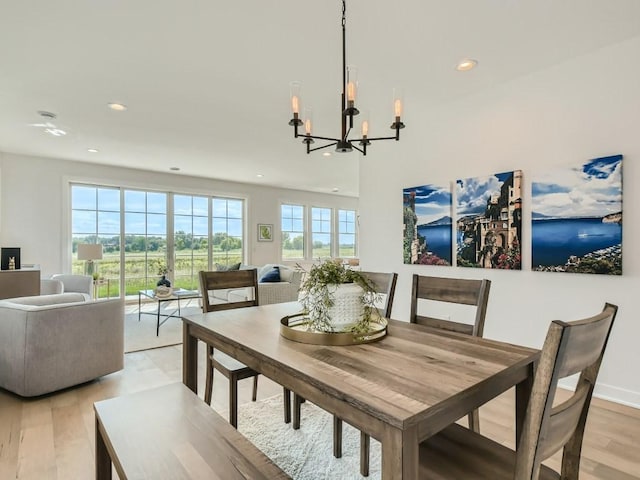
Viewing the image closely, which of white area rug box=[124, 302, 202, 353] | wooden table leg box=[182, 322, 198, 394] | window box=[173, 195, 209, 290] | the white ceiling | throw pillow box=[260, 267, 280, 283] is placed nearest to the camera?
wooden table leg box=[182, 322, 198, 394]

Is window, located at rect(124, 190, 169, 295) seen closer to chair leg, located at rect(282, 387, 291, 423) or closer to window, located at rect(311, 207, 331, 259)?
window, located at rect(311, 207, 331, 259)

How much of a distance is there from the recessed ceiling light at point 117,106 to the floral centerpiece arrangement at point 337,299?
3.15 metres

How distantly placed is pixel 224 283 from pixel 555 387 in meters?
1.93

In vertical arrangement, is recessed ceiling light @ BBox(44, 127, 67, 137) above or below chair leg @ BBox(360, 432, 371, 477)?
above

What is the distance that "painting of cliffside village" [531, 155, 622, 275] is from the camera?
2504mm

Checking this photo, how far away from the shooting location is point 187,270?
24.1 ft

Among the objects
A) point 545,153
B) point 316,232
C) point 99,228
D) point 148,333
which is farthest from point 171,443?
point 316,232

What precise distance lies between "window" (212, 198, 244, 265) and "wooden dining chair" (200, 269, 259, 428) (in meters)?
5.53

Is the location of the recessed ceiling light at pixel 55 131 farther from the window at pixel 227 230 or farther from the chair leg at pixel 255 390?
the chair leg at pixel 255 390

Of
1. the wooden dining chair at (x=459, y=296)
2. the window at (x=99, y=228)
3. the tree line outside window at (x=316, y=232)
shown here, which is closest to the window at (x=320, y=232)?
the tree line outside window at (x=316, y=232)

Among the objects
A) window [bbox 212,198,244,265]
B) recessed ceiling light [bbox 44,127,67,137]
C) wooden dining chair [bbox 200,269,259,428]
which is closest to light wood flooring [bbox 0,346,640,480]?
wooden dining chair [bbox 200,269,259,428]

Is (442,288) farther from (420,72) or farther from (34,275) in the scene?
(34,275)

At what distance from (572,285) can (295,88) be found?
2.46 meters

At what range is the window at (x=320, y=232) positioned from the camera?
9633 mm
